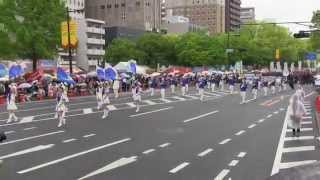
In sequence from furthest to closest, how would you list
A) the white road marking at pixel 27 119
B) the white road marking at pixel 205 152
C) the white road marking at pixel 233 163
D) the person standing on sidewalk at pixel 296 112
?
1. the white road marking at pixel 27 119
2. the person standing on sidewalk at pixel 296 112
3. the white road marking at pixel 205 152
4. the white road marking at pixel 233 163

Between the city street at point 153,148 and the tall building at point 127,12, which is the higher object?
the tall building at point 127,12

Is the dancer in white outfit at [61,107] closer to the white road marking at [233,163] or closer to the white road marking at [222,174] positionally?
the white road marking at [233,163]

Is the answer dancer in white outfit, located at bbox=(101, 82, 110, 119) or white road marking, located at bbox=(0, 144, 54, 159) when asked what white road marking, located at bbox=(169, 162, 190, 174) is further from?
dancer in white outfit, located at bbox=(101, 82, 110, 119)

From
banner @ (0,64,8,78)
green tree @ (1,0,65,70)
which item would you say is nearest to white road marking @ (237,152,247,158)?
banner @ (0,64,8,78)

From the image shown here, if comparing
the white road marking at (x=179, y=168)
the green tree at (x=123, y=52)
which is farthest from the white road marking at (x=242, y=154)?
the green tree at (x=123, y=52)

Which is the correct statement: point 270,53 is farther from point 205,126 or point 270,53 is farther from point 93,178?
point 93,178

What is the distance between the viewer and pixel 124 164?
533 inches

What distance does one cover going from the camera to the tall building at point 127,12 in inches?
6073

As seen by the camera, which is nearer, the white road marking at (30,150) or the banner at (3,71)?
the white road marking at (30,150)

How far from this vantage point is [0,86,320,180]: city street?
1253cm

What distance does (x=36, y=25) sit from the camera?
56.0 m

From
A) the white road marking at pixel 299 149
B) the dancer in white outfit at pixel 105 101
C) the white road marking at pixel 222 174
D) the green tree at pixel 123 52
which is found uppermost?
the green tree at pixel 123 52

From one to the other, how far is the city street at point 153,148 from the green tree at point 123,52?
70200 millimetres

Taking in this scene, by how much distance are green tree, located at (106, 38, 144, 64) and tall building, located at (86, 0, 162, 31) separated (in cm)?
4879
